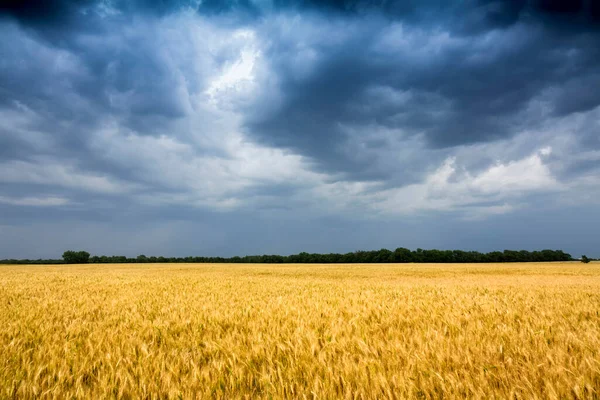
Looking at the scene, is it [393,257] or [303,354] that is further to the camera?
[393,257]

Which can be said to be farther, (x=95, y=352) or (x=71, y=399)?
(x=95, y=352)

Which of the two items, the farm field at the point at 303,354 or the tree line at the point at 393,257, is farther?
the tree line at the point at 393,257

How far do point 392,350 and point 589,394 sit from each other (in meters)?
1.60

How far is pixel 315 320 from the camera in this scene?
513cm

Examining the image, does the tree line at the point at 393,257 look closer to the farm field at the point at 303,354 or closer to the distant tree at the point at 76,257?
the distant tree at the point at 76,257

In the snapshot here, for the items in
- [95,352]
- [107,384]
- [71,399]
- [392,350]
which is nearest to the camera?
[71,399]

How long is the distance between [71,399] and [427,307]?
5940 millimetres

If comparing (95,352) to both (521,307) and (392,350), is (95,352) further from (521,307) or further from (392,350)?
(521,307)

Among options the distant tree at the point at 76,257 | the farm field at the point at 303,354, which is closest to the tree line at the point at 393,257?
the distant tree at the point at 76,257

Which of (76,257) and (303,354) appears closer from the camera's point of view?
(303,354)

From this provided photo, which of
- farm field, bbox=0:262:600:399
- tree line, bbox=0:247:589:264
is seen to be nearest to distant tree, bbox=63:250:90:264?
tree line, bbox=0:247:589:264

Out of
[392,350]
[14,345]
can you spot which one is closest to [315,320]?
[392,350]

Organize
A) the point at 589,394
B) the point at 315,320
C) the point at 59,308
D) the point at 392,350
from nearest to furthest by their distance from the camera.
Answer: the point at 589,394
the point at 392,350
the point at 315,320
the point at 59,308

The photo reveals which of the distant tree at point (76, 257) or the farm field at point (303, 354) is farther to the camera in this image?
the distant tree at point (76, 257)
